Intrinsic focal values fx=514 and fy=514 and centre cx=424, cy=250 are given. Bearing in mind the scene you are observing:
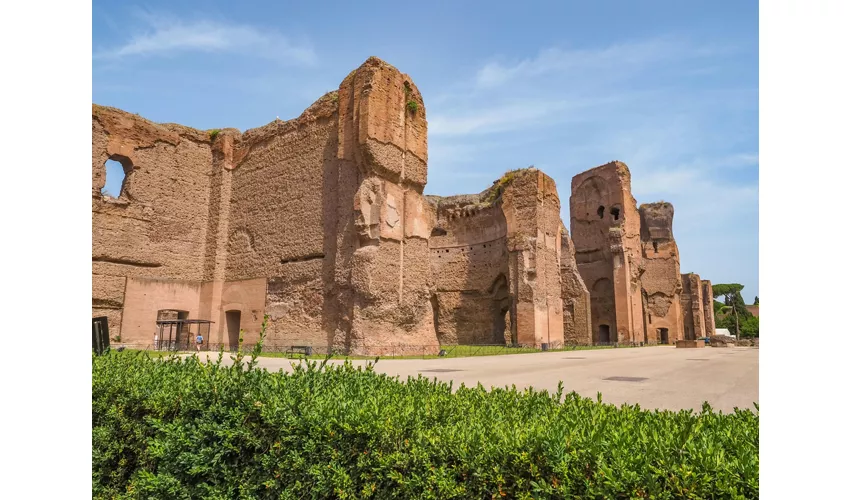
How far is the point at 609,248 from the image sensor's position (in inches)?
1448

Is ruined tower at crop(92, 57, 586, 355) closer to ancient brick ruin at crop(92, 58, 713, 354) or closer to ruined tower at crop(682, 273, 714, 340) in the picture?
ancient brick ruin at crop(92, 58, 713, 354)

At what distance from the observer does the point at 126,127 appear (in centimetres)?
1955

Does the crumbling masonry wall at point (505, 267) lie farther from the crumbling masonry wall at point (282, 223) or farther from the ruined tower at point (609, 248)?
the crumbling masonry wall at point (282, 223)

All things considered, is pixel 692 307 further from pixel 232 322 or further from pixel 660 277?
pixel 232 322

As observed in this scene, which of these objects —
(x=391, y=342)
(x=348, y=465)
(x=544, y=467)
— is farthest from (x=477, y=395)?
(x=391, y=342)

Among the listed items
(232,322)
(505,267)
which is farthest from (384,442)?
(505,267)

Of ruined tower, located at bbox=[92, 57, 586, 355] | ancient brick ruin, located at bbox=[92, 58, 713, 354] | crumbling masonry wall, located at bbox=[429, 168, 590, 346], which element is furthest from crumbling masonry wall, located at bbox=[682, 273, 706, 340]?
ruined tower, located at bbox=[92, 57, 586, 355]

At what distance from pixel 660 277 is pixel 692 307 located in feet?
20.8

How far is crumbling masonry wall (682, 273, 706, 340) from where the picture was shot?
147ft

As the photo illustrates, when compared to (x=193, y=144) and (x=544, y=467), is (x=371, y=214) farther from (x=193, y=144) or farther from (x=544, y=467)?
(x=544, y=467)

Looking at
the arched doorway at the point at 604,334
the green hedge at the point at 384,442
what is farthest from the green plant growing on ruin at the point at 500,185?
the green hedge at the point at 384,442

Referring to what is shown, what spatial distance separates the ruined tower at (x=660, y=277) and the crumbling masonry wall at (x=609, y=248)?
4.18 metres

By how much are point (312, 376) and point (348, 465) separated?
1262 millimetres

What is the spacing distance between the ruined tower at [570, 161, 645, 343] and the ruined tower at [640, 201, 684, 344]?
4484 millimetres
